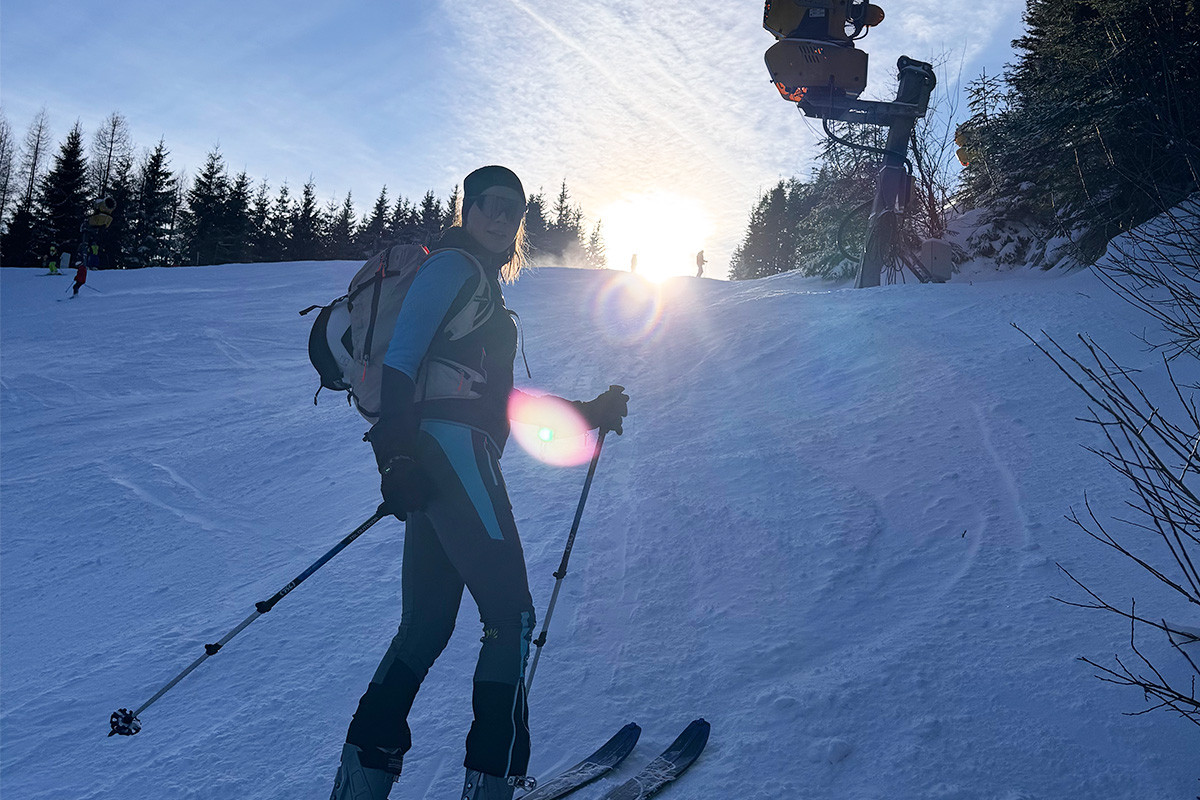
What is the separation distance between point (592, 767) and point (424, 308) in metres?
1.78

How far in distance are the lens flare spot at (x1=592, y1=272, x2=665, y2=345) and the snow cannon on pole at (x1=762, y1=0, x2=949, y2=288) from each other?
3395 millimetres

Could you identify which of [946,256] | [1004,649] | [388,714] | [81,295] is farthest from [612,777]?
[81,295]

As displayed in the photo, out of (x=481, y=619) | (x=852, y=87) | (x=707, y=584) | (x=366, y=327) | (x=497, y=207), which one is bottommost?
(x=707, y=584)

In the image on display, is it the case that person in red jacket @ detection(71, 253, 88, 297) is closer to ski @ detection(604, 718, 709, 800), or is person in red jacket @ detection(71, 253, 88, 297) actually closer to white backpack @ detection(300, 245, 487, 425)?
white backpack @ detection(300, 245, 487, 425)

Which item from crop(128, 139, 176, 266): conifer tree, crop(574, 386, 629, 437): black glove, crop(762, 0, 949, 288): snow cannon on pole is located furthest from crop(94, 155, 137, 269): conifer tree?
crop(574, 386, 629, 437): black glove

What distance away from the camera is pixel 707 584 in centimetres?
390

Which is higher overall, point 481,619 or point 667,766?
point 481,619

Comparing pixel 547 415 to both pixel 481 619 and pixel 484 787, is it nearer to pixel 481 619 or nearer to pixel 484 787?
pixel 481 619

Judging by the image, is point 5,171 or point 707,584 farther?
point 5,171

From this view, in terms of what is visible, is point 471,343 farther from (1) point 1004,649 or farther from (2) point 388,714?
(1) point 1004,649

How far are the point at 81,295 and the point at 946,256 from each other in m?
20.2

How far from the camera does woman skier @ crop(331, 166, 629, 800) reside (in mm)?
2080

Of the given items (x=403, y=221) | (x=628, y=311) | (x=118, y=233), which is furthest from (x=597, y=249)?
(x=628, y=311)

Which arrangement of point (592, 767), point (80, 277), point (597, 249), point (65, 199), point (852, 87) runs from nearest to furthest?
1. point (592, 767)
2. point (852, 87)
3. point (80, 277)
4. point (65, 199)
5. point (597, 249)
